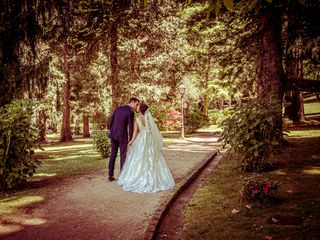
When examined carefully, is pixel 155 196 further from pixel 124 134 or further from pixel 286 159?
pixel 286 159

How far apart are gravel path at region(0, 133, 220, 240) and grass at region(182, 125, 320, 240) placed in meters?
1.03

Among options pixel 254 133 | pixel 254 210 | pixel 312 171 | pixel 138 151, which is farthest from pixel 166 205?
pixel 312 171

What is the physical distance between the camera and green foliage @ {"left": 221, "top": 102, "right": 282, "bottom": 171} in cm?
901

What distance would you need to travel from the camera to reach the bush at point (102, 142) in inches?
591

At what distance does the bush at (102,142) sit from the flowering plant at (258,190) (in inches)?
382

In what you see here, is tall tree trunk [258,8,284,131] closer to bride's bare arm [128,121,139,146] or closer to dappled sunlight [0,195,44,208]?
bride's bare arm [128,121,139,146]

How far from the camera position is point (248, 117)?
9.28 meters

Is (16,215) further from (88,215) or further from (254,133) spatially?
(254,133)

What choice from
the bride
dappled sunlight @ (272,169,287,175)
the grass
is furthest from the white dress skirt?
dappled sunlight @ (272,169,287,175)

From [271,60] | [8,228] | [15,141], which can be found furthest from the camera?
[271,60]

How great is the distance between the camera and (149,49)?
26594mm

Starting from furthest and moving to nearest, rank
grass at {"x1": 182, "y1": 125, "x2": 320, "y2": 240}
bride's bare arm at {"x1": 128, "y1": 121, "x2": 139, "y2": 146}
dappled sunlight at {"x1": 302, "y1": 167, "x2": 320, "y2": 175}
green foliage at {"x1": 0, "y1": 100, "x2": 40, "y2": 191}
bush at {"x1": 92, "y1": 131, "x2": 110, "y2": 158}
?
bush at {"x1": 92, "y1": 131, "x2": 110, "y2": 158}, bride's bare arm at {"x1": 128, "y1": 121, "x2": 139, "y2": 146}, dappled sunlight at {"x1": 302, "y1": 167, "x2": 320, "y2": 175}, green foliage at {"x1": 0, "y1": 100, "x2": 40, "y2": 191}, grass at {"x1": 182, "y1": 125, "x2": 320, "y2": 240}

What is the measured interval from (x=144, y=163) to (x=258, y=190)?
3.91m

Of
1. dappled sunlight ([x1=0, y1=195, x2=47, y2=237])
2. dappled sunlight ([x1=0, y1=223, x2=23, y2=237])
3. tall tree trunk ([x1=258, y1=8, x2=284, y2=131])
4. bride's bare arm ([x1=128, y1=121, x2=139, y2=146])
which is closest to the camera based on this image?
dappled sunlight ([x1=0, y1=223, x2=23, y2=237])
